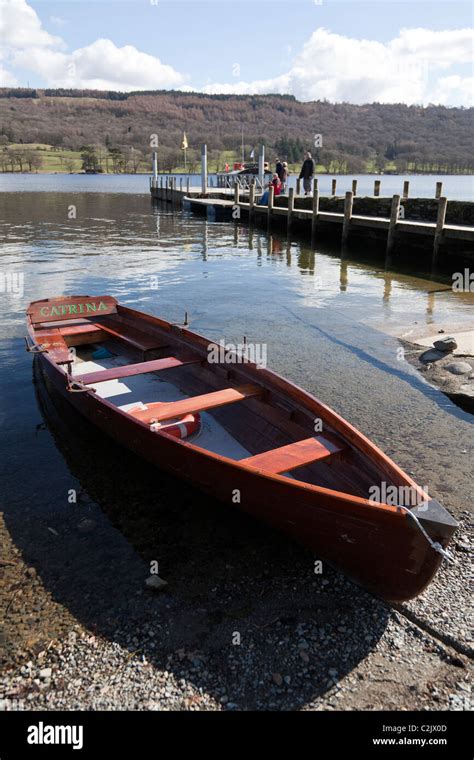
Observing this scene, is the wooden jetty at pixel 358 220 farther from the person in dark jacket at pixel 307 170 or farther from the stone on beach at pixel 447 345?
the stone on beach at pixel 447 345

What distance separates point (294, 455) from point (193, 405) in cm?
170

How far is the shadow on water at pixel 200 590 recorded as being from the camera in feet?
13.5

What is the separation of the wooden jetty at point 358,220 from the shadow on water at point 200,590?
16964 mm

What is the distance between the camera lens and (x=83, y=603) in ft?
15.6

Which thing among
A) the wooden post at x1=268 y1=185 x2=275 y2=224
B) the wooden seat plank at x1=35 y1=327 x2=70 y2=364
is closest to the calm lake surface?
the wooden seat plank at x1=35 y1=327 x2=70 y2=364

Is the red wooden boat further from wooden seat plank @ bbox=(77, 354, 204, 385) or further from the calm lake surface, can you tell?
the calm lake surface

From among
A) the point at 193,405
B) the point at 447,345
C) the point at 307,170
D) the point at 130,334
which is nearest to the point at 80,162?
the point at 307,170

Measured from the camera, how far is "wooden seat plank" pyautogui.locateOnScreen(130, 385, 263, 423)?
6.24 metres

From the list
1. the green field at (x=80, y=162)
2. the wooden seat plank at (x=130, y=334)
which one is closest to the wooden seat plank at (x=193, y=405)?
the wooden seat plank at (x=130, y=334)

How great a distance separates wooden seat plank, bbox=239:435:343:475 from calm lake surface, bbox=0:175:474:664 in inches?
37.9

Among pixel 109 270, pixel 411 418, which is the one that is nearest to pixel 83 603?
pixel 411 418

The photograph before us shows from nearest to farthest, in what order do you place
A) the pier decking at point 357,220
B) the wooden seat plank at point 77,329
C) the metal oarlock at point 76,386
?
the metal oarlock at point 76,386, the wooden seat plank at point 77,329, the pier decking at point 357,220
